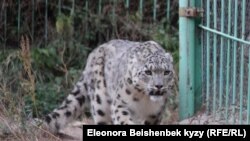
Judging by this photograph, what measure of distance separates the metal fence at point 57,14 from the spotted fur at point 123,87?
6.85ft

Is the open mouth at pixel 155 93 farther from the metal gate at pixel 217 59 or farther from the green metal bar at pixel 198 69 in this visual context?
the green metal bar at pixel 198 69

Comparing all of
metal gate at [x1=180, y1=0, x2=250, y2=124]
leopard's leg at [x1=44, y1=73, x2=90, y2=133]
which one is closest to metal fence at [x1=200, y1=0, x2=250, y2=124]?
metal gate at [x1=180, y1=0, x2=250, y2=124]

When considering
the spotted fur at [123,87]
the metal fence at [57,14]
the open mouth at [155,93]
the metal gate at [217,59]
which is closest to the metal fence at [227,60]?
the metal gate at [217,59]

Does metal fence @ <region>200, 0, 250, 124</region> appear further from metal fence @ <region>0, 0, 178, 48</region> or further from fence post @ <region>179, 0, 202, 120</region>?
metal fence @ <region>0, 0, 178, 48</region>

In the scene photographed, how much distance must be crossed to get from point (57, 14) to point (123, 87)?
294cm

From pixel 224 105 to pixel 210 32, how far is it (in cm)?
63

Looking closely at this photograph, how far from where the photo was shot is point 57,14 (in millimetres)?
9141

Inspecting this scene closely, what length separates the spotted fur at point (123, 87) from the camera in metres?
6.29

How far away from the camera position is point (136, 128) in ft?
19.6

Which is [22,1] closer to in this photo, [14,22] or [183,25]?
[14,22]

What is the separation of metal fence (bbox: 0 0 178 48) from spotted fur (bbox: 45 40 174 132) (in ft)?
6.85

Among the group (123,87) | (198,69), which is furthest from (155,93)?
(198,69)

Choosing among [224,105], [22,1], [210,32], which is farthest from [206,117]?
[22,1]

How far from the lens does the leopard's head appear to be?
6.22 m
